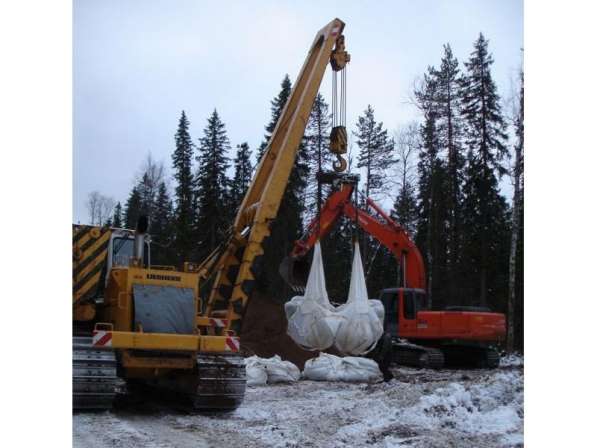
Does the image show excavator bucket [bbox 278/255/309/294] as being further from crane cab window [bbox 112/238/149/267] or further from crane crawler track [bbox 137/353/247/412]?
crane cab window [bbox 112/238/149/267]

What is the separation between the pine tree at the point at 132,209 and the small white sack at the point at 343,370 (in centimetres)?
519

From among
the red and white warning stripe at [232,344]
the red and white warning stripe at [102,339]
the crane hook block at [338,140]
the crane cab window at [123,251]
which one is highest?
the crane hook block at [338,140]

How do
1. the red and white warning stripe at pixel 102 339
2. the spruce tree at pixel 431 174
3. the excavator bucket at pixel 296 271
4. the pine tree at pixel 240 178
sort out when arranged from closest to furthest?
A: 1. the spruce tree at pixel 431 174
2. the red and white warning stripe at pixel 102 339
3. the pine tree at pixel 240 178
4. the excavator bucket at pixel 296 271

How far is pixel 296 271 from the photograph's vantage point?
9477 mm

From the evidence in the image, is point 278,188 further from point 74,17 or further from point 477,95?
point 74,17

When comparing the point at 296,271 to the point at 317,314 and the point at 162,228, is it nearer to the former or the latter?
the point at 317,314

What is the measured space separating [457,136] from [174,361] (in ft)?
11.5

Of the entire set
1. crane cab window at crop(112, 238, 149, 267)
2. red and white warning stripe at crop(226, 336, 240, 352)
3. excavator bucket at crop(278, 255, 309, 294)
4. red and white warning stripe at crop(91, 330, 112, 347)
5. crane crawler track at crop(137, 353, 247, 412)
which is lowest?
crane crawler track at crop(137, 353, 247, 412)

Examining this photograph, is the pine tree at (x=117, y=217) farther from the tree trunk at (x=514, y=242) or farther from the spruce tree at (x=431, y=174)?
the tree trunk at (x=514, y=242)

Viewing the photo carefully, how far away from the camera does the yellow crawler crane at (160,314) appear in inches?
262

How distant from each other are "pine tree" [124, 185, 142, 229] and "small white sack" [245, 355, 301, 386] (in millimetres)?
4073

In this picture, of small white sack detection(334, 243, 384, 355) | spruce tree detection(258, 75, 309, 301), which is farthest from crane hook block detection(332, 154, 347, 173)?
small white sack detection(334, 243, 384, 355)

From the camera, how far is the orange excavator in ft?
31.2

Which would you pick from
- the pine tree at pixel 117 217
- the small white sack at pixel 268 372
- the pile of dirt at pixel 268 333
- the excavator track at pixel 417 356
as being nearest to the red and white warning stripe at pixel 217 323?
the pine tree at pixel 117 217
